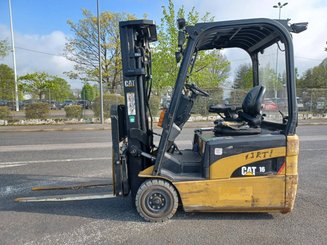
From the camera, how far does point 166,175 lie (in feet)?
12.4

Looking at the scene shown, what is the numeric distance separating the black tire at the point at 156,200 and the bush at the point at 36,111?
17531 mm

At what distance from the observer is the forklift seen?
3.57 m

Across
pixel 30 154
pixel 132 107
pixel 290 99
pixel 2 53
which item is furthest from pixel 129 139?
pixel 2 53

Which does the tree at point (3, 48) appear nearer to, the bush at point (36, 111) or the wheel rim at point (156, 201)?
the bush at point (36, 111)

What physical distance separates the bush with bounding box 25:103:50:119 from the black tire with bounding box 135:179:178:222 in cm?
1753

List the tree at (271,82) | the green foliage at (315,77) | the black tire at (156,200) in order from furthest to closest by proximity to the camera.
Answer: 1. the green foliage at (315,77)
2. the tree at (271,82)
3. the black tire at (156,200)

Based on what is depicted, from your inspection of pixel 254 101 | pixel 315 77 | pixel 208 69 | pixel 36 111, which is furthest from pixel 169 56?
pixel 315 77

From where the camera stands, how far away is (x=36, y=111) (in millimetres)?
18969

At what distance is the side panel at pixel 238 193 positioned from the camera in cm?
360

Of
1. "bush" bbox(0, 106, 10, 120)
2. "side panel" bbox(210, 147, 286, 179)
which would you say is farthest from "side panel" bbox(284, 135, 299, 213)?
"bush" bbox(0, 106, 10, 120)

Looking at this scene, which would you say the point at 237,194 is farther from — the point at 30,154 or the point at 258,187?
the point at 30,154

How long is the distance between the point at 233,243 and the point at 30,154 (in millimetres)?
7414

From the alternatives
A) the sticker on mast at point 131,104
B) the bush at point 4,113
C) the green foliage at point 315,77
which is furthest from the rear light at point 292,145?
the green foliage at point 315,77

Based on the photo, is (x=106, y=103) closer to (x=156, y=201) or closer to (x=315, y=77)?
(x=156, y=201)
